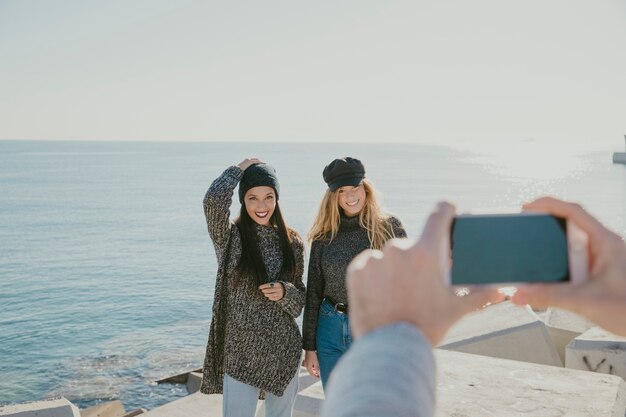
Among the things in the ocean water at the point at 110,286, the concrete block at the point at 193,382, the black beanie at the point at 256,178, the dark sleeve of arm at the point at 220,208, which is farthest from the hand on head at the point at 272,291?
the concrete block at the point at 193,382

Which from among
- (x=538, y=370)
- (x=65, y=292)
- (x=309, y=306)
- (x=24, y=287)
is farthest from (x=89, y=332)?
(x=538, y=370)

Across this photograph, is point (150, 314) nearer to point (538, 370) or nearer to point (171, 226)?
point (538, 370)

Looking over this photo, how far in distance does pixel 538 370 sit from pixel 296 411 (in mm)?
1827

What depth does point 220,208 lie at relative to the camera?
4113 millimetres

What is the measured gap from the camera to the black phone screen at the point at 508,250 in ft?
2.94

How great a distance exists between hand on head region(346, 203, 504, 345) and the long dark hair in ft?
10.9

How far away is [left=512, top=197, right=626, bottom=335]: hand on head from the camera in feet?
2.77

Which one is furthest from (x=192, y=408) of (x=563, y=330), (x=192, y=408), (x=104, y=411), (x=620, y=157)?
(x=620, y=157)

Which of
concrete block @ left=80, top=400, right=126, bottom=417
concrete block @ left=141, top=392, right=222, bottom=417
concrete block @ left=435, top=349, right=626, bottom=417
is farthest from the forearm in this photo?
concrete block @ left=80, top=400, right=126, bottom=417

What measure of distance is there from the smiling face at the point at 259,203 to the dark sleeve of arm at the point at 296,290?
33 cm

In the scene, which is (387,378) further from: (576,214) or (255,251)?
(255,251)

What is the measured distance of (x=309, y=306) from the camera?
4.54m

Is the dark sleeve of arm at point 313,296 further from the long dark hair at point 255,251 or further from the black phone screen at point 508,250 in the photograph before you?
the black phone screen at point 508,250

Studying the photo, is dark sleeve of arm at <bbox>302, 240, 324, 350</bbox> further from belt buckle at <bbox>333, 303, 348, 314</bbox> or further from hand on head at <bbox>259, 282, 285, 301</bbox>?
hand on head at <bbox>259, 282, 285, 301</bbox>
